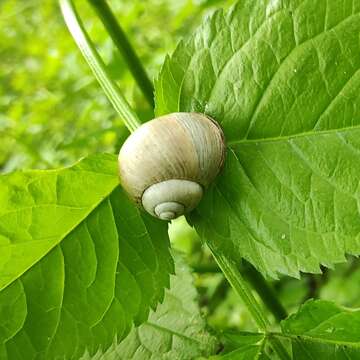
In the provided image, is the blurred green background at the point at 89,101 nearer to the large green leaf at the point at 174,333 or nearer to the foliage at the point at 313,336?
the large green leaf at the point at 174,333

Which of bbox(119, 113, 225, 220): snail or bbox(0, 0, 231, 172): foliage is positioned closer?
bbox(119, 113, 225, 220): snail

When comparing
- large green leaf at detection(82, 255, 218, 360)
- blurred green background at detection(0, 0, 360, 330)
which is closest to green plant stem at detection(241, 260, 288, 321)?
blurred green background at detection(0, 0, 360, 330)

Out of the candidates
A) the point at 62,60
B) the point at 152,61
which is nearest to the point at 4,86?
the point at 62,60

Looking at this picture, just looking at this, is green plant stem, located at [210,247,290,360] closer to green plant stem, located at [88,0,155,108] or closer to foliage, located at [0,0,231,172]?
green plant stem, located at [88,0,155,108]

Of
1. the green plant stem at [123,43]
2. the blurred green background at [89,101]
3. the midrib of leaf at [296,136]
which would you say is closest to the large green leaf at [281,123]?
the midrib of leaf at [296,136]

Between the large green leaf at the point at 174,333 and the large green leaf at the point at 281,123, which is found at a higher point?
the large green leaf at the point at 281,123

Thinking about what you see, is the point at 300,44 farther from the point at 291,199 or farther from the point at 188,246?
the point at 188,246

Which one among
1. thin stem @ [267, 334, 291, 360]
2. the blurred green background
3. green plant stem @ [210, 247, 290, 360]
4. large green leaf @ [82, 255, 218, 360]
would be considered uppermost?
green plant stem @ [210, 247, 290, 360]
